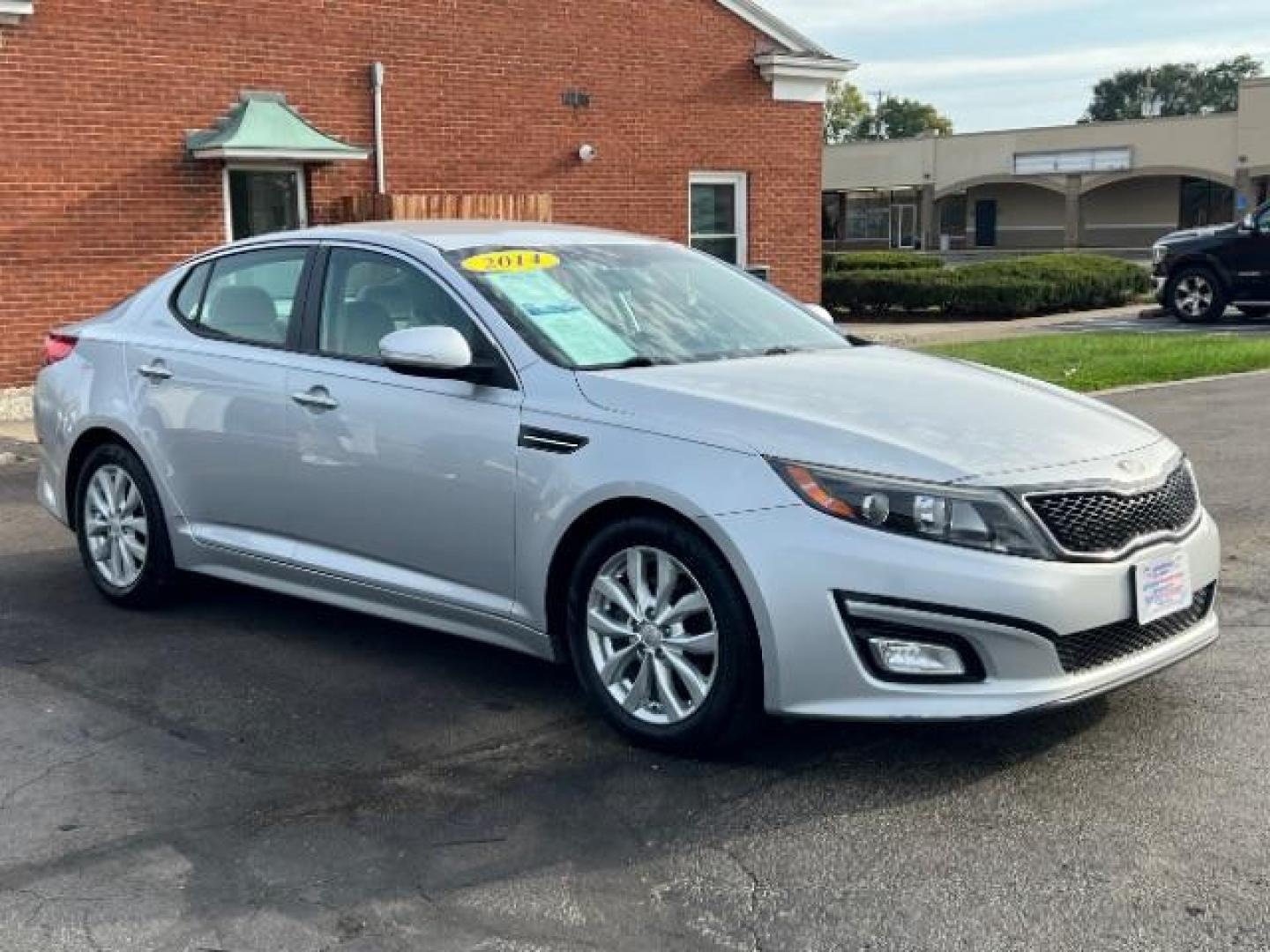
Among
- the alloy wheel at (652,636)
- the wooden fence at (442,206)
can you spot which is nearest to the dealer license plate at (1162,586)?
the alloy wheel at (652,636)

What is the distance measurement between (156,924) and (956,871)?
76.3 inches

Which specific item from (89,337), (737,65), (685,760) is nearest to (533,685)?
(685,760)

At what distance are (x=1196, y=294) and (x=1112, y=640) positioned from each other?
19.0m

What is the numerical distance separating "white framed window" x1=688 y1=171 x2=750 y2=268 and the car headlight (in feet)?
46.4

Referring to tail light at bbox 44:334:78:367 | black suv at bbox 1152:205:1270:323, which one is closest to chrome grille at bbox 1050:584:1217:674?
tail light at bbox 44:334:78:367

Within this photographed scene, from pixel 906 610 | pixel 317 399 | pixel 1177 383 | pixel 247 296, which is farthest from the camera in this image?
pixel 1177 383

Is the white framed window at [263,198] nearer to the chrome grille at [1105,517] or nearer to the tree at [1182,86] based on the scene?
the chrome grille at [1105,517]

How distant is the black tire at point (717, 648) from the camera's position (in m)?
4.25

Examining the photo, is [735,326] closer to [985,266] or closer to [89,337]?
[89,337]

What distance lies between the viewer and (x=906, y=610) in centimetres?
402

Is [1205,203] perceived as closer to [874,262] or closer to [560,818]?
[874,262]

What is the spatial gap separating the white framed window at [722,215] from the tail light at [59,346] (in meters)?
11.9

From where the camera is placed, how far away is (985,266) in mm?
25281

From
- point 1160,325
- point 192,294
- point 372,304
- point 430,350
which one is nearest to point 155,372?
point 192,294
